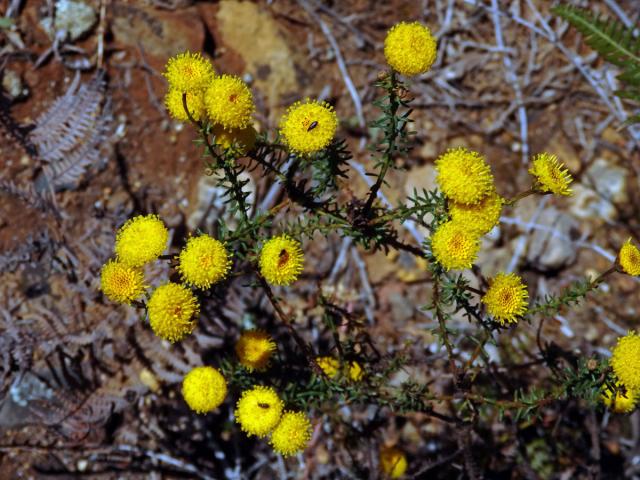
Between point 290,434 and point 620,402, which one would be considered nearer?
point 290,434

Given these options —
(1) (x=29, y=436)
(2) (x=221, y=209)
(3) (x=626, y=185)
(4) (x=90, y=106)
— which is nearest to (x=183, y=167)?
(2) (x=221, y=209)

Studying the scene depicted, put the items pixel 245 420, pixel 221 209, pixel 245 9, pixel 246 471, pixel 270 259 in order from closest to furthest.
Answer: pixel 270 259 < pixel 245 420 < pixel 246 471 < pixel 221 209 < pixel 245 9

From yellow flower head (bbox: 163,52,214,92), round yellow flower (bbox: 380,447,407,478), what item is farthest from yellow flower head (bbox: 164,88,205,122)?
round yellow flower (bbox: 380,447,407,478)

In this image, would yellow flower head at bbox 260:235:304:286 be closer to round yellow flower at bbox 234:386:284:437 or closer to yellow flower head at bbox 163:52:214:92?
round yellow flower at bbox 234:386:284:437

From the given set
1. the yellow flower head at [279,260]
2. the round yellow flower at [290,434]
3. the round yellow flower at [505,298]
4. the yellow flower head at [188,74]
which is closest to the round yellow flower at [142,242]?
the yellow flower head at [279,260]

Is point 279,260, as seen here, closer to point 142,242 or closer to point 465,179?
point 142,242

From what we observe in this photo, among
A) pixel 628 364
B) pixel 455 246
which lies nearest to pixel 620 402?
pixel 628 364

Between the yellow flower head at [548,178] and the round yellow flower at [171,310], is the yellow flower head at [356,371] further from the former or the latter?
the yellow flower head at [548,178]

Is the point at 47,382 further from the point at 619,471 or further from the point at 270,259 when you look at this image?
the point at 619,471
